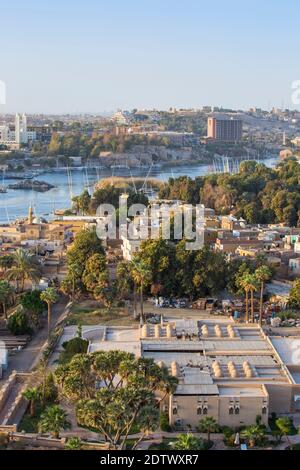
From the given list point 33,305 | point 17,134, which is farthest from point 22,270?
point 17,134

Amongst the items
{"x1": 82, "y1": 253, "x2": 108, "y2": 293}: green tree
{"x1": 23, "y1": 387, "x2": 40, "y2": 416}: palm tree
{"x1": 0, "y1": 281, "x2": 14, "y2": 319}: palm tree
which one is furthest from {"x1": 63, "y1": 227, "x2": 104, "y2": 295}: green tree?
{"x1": 23, "y1": 387, "x2": 40, "y2": 416}: palm tree

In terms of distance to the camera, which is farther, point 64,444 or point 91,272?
point 91,272

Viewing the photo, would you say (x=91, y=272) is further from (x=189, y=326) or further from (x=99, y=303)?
(x=189, y=326)

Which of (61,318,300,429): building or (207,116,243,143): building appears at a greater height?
(207,116,243,143): building

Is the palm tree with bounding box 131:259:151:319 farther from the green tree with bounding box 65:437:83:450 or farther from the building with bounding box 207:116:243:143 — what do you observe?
the building with bounding box 207:116:243:143

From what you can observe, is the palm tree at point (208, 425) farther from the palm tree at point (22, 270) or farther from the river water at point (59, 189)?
the river water at point (59, 189)

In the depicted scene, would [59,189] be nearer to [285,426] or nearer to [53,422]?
[285,426]

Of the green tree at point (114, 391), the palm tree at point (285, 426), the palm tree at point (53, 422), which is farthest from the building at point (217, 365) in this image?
the palm tree at point (53, 422)
